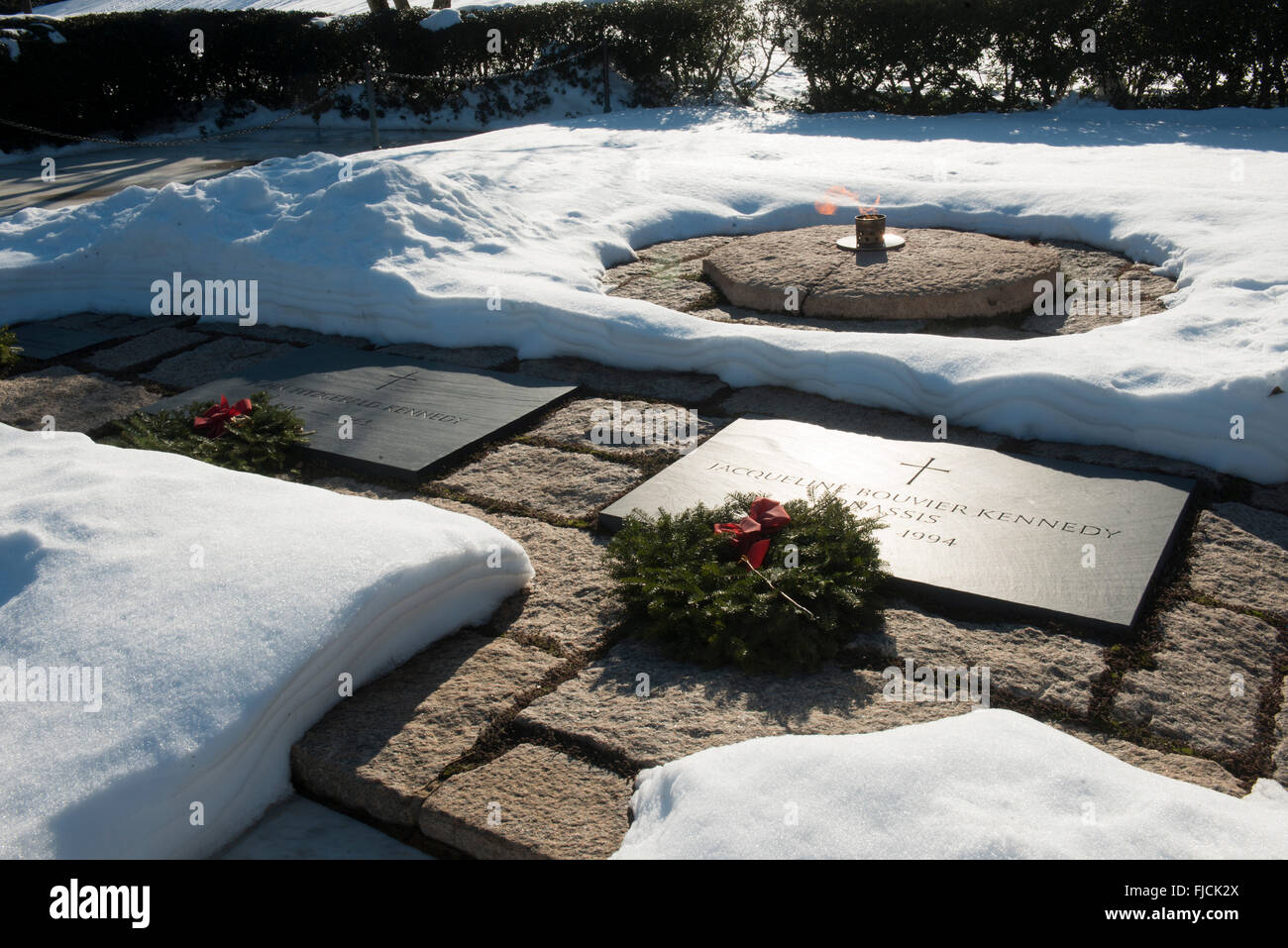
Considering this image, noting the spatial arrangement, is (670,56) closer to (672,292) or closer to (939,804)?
(672,292)

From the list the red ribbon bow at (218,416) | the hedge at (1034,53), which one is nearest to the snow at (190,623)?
the red ribbon bow at (218,416)

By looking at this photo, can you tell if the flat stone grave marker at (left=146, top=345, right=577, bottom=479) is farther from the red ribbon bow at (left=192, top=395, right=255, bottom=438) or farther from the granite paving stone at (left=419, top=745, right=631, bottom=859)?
the granite paving stone at (left=419, top=745, right=631, bottom=859)

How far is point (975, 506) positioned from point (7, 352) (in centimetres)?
426

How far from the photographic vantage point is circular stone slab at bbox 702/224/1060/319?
14.3ft

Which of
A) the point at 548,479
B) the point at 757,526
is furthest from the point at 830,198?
the point at 757,526

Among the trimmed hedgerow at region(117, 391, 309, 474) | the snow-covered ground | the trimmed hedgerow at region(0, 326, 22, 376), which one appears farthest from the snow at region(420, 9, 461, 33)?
the trimmed hedgerow at region(117, 391, 309, 474)

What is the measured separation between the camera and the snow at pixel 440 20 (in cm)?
Answer: 1233

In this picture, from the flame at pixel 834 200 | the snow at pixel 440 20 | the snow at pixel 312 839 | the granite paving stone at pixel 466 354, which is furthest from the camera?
the snow at pixel 440 20

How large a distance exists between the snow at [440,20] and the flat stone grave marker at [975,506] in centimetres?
1075

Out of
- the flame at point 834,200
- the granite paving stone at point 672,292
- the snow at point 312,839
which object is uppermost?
the flame at point 834,200

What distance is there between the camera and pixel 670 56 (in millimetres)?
11828

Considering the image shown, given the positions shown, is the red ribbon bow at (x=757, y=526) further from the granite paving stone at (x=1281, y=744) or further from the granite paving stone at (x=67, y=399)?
the granite paving stone at (x=67, y=399)

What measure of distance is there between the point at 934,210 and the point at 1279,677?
12.8ft

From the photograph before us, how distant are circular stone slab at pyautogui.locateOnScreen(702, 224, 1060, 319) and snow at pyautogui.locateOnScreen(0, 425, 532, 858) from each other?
240 centimetres
